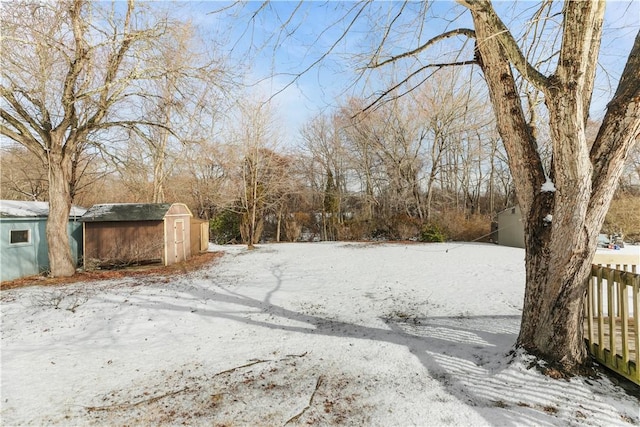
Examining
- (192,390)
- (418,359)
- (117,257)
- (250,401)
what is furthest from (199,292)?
(117,257)

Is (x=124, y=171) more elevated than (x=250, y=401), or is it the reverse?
(x=124, y=171)

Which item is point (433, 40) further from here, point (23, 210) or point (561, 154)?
point (23, 210)

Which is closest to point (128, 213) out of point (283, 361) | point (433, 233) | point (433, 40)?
point (283, 361)

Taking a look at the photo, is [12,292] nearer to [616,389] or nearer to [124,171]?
[124,171]

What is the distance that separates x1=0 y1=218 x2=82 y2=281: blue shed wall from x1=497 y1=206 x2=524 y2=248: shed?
17.5m

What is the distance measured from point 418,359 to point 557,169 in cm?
226

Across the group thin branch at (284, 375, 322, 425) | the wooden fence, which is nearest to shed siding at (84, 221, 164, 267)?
thin branch at (284, 375, 322, 425)

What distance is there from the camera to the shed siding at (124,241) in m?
9.91

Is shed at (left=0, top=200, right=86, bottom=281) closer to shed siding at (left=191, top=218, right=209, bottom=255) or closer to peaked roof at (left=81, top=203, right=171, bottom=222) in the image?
peaked roof at (left=81, top=203, right=171, bottom=222)

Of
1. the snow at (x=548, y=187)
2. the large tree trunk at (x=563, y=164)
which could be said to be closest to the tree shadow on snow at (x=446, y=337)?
the large tree trunk at (x=563, y=164)

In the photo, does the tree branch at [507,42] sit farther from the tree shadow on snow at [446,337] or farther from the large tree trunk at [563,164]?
the tree shadow on snow at [446,337]

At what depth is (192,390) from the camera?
276 cm

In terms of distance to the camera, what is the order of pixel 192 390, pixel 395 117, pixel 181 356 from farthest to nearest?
pixel 395 117, pixel 181 356, pixel 192 390

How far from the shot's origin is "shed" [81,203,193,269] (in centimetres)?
990
